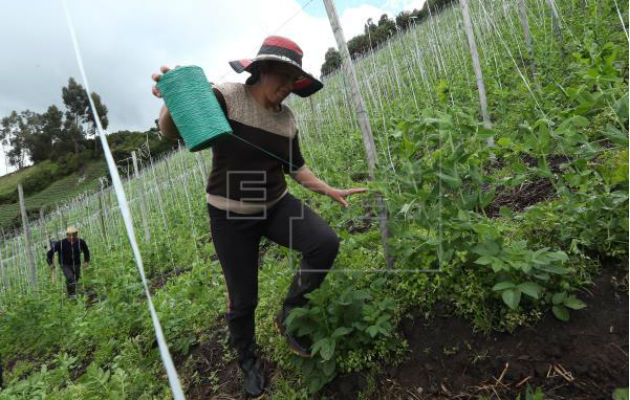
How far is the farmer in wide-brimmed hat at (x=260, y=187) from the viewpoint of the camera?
5.05 feet

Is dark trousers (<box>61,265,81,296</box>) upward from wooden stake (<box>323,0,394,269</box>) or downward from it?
downward

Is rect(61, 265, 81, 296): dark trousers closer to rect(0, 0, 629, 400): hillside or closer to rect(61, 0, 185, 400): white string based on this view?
rect(0, 0, 629, 400): hillside

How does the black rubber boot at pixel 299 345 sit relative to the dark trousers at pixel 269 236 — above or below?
below

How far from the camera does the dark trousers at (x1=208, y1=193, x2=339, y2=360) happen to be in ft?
5.35

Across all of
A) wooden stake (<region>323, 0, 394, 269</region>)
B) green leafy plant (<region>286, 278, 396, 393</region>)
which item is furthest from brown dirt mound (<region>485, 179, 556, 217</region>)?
green leafy plant (<region>286, 278, 396, 393</region>)

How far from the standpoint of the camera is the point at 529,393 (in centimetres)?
123

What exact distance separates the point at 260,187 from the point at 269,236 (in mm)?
258

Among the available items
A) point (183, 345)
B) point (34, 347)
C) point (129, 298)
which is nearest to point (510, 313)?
point (183, 345)

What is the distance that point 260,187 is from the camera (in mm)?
1623

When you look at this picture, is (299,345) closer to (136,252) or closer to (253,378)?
(253,378)

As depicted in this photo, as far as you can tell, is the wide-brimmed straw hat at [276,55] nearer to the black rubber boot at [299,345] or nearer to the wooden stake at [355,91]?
the wooden stake at [355,91]

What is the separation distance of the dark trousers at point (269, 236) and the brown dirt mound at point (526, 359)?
1.79 ft

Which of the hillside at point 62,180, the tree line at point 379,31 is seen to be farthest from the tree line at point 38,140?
the tree line at point 379,31

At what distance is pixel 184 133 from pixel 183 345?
70.3 inches
